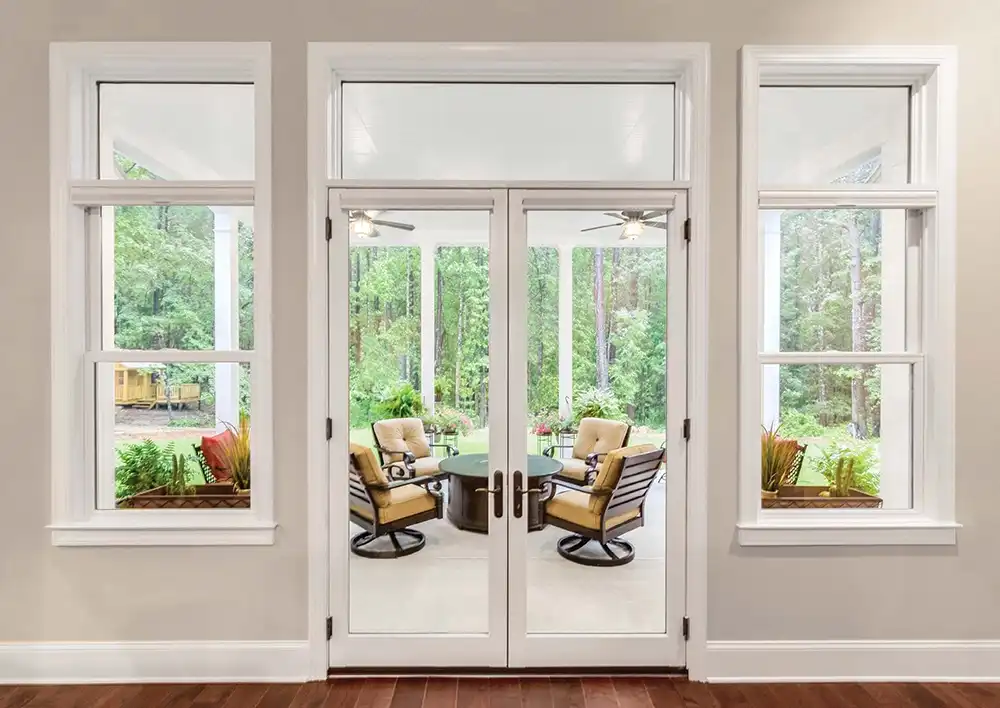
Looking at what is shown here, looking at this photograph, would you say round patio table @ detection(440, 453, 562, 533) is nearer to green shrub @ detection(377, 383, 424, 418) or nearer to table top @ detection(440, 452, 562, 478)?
table top @ detection(440, 452, 562, 478)

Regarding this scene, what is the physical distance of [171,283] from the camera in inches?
99.6

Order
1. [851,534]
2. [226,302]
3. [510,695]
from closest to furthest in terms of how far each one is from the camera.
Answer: [510,695] < [851,534] < [226,302]

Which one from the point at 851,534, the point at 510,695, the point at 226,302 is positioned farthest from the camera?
the point at 226,302

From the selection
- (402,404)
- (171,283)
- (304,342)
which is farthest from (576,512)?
(171,283)

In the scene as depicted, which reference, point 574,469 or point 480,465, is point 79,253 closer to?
point 480,465

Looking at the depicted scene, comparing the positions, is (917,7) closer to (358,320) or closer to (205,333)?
(358,320)

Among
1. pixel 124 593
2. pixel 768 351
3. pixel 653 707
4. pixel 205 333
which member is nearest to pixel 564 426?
pixel 768 351

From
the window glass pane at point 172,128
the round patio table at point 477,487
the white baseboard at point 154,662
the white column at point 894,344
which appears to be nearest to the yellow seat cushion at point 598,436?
the round patio table at point 477,487

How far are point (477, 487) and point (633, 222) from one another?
133 centimetres

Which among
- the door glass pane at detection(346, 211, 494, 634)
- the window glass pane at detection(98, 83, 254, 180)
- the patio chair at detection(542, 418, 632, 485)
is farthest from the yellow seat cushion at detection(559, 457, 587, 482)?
the window glass pane at detection(98, 83, 254, 180)

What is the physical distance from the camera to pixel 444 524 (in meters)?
2.51

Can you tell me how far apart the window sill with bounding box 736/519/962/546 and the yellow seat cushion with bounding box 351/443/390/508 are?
1.52 metres

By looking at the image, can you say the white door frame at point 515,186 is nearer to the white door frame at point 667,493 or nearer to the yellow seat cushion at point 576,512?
the white door frame at point 667,493

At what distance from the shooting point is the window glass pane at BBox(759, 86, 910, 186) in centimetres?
251
